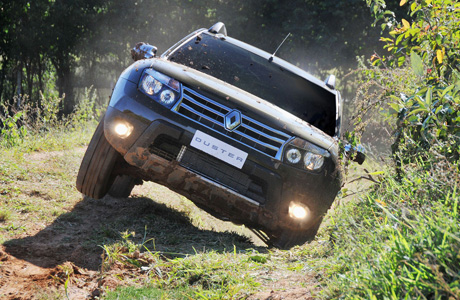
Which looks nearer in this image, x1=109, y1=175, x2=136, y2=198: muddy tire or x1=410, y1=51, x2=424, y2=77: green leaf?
x1=410, y1=51, x2=424, y2=77: green leaf

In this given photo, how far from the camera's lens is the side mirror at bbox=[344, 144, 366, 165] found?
4.74 meters

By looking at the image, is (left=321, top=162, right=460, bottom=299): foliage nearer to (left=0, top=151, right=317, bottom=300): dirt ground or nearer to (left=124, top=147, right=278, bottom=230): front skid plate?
(left=0, top=151, right=317, bottom=300): dirt ground

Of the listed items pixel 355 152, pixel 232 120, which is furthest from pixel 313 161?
pixel 232 120

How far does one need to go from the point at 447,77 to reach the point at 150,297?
10.9 feet

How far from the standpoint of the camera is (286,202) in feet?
14.1

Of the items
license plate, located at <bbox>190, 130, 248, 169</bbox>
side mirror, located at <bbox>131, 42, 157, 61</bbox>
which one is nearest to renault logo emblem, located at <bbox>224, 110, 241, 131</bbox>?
license plate, located at <bbox>190, 130, 248, 169</bbox>

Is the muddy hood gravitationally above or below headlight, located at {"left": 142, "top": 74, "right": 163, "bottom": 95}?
above

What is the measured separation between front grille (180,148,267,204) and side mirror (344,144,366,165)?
3.07ft

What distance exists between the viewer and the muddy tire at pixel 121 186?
546 centimetres

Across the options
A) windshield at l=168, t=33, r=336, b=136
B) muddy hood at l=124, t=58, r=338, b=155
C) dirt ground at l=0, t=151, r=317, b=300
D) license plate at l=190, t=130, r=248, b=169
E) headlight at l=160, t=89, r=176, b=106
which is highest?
windshield at l=168, t=33, r=336, b=136

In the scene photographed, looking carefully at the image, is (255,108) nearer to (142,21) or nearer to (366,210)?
(366,210)

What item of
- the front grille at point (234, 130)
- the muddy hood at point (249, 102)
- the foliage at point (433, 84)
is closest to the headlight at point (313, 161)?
the muddy hood at point (249, 102)

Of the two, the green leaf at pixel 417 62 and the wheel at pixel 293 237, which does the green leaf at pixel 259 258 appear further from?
the green leaf at pixel 417 62

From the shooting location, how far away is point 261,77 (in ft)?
18.0
